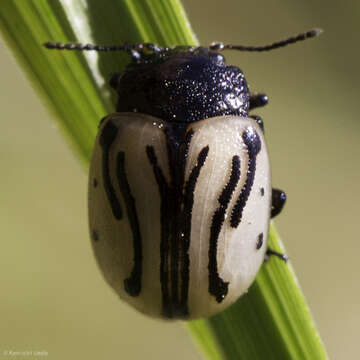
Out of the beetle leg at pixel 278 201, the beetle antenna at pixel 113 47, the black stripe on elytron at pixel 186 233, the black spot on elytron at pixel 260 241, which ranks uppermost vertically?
the beetle antenna at pixel 113 47

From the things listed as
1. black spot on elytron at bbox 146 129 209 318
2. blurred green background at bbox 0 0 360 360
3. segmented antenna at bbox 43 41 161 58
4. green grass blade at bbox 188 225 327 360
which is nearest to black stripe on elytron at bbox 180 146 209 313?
black spot on elytron at bbox 146 129 209 318

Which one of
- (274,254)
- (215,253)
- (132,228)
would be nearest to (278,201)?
(274,254)

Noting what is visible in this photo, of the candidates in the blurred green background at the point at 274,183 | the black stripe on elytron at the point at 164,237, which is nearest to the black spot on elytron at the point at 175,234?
the black stripe on elytron at the point at 164,237

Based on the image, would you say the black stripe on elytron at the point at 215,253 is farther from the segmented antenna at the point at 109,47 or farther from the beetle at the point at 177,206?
the segmented antenna at the point at 109,47

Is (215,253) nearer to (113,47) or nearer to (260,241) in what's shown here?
(260,241)

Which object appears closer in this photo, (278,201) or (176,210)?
(176,210)

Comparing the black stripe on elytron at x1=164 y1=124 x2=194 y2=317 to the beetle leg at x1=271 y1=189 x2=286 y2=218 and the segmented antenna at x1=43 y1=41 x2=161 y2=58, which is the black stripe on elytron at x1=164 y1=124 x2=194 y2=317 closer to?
the segmented antenna at x1=43 y1=41 x2=161 y2=58

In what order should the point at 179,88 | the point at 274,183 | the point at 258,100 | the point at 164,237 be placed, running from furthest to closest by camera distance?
the point at 274,183 → the point at 258,100 → the point at 179,88 → the point at 164,237
